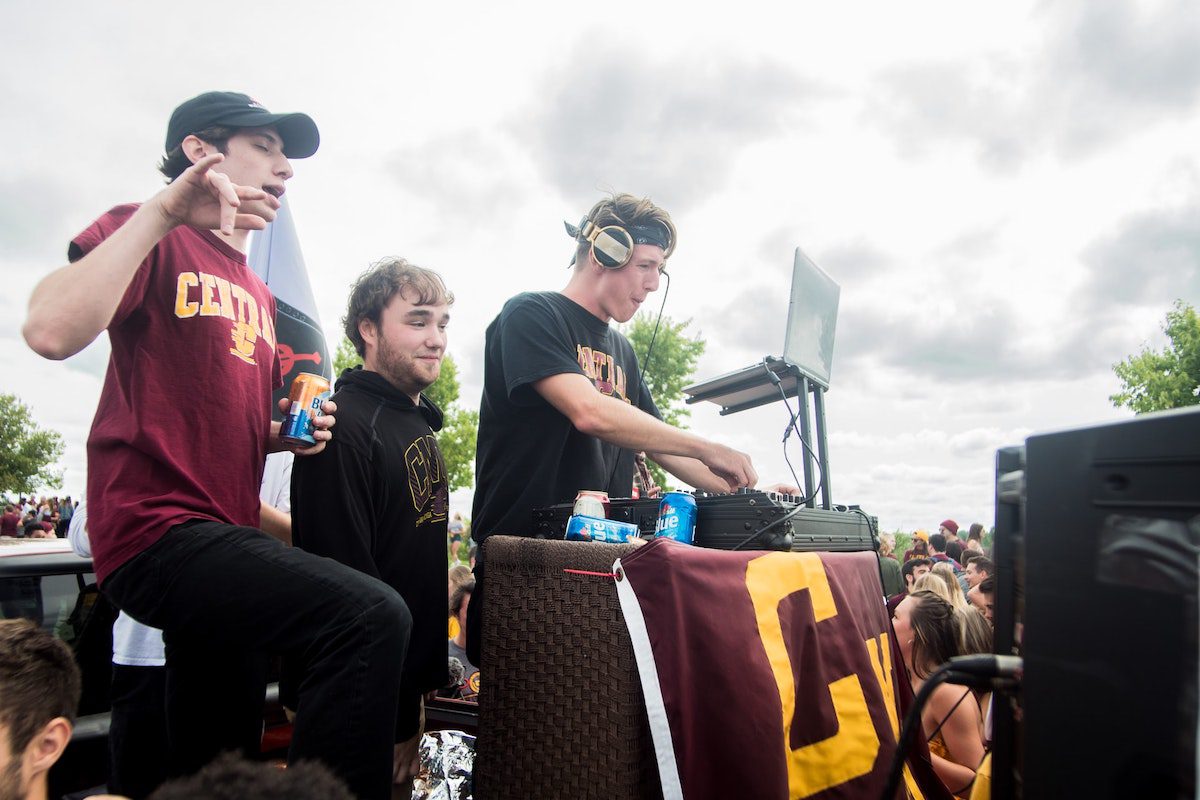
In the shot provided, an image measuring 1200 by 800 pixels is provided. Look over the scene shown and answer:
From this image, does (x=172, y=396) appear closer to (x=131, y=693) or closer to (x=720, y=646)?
(x=131, y=693)

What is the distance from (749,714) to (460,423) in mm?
20820

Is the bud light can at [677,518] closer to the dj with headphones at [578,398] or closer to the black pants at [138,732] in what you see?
the dj with headphones at [578,398]

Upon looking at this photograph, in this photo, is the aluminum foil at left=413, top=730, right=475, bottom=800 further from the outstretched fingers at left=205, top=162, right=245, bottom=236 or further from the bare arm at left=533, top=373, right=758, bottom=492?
the outstretched fingers at left=205, top=162, right=245, bottom=236

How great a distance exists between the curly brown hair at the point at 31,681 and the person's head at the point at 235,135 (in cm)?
126

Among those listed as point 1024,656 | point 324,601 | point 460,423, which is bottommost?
point 324,601

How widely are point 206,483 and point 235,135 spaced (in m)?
1.01

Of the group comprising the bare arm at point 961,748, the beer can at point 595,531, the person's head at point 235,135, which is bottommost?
the bare arm at point 961,748

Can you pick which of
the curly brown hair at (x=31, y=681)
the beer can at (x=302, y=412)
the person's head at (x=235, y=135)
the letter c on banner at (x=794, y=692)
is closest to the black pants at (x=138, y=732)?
the curly brown hair at (x=31, y=681)

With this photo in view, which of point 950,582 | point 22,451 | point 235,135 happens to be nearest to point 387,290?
point 235,135

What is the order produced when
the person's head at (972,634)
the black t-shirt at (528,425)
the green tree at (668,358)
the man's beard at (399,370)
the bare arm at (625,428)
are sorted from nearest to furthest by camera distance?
the bare arm at (625,428)
the black t-shirt at (528,425)
the man's beard at (399,370)
the person's head at (972,634)
the green tree at (668,358)

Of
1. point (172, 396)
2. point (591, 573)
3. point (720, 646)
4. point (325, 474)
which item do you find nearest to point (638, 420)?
point (591, 573)

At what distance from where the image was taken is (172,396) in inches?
64.7

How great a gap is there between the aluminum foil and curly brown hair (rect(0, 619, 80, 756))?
1183 millimetres

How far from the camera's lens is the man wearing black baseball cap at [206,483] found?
1.40 meters
